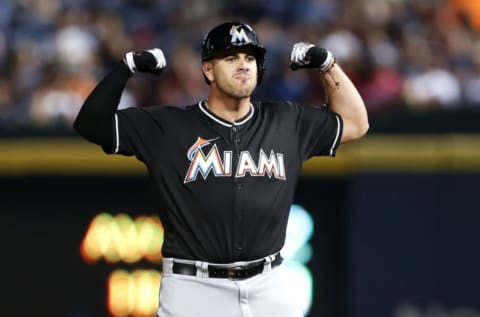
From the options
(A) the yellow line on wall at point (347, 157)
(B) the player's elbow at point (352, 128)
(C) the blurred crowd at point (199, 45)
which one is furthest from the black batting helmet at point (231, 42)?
(C) the blurred crowd at point (199, 45)

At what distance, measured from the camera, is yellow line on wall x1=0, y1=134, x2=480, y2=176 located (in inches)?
308

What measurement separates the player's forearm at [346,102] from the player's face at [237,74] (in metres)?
0.46

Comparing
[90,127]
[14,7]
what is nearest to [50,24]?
[14,7]

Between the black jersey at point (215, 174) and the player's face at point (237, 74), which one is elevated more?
the player's face at point (237, 74)

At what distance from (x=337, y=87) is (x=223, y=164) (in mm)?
717

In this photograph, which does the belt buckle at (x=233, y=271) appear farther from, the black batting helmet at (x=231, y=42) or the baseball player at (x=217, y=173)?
the black batting helmet at (x=231, y=42)

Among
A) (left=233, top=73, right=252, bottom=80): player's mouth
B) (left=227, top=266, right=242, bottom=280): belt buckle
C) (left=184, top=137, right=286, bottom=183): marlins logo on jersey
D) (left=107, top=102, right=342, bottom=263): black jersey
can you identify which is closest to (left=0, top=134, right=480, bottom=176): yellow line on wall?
(left=107, top=102, right=342, bottom=263): black jersey

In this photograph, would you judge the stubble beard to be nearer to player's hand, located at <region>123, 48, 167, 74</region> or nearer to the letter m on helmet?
the letter m on helmet

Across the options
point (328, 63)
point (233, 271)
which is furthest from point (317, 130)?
point (233, 271)

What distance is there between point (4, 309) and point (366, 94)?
10.6ft

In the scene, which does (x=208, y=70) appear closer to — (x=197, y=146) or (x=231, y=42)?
(x=231, y=42)

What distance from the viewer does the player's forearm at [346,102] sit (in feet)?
18.1

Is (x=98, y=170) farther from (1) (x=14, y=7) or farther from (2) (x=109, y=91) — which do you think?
(1) (x=14, y=7)

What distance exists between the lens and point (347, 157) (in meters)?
7.98
